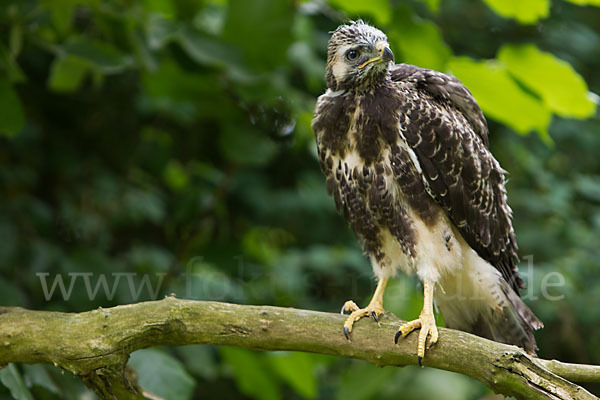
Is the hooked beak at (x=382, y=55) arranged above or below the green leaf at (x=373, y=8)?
below

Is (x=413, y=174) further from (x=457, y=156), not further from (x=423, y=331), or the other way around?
(x=423, y=331)

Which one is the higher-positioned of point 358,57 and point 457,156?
point 358,57

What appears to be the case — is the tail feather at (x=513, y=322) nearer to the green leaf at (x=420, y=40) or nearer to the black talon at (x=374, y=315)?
the black talon at (x=374, y=315)

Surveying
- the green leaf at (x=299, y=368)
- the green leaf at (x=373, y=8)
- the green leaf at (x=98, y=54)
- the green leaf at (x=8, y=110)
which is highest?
the green leaf at (x=373, y=8)

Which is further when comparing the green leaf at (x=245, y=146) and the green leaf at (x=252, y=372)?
the green leaf at (x=245, y=146)

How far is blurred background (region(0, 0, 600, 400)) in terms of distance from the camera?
314cm

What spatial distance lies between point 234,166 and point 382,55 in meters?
1.92

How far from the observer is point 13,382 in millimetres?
2473

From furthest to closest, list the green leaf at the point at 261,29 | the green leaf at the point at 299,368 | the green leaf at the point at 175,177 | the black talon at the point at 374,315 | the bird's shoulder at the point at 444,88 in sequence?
1. the green leaf at the point at 175,177
2. the green leaf at the point at 299,368
3. the green leaf at the point at 261,29
4. the bird's shoulder at the point at 444,88
5. the black talon at the point at 374,315

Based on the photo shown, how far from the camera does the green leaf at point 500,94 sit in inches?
117

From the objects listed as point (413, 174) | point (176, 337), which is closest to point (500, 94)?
point (413, 174)

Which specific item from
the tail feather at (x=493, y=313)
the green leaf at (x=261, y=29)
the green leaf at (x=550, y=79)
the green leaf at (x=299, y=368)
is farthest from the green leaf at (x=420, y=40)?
the green leaf at (x=299, y=368)

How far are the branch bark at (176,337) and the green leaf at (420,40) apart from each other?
130cm

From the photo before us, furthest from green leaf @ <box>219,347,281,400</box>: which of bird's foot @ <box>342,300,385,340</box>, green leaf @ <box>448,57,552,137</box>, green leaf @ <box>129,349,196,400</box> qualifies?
green leaf @ <box>448,57,552,137</box>
